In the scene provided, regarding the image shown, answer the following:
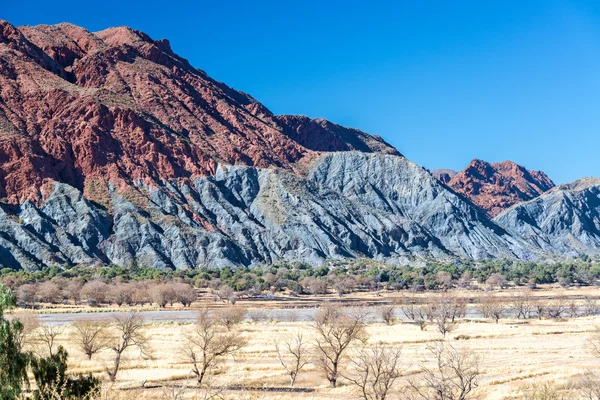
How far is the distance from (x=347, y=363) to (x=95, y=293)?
68.2 meters

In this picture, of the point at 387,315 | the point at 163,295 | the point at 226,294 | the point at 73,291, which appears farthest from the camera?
the point at 226,294

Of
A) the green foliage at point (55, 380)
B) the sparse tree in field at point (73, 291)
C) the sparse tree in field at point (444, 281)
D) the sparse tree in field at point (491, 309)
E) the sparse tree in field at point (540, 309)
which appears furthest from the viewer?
the sparse tree in field at point (444, 281)

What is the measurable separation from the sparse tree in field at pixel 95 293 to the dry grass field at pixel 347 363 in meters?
33.0

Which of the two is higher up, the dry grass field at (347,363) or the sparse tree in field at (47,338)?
the sparse tree in field at (47,338)

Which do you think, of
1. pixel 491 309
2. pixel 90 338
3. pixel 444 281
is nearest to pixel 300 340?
pixel 90 338

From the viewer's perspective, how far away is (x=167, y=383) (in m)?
42.9

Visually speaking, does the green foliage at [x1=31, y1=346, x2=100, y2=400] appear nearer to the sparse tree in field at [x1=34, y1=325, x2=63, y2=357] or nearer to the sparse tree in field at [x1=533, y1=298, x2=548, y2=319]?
the sparse tree in field at [x1=34, y1=325, x2=63, y2=357]

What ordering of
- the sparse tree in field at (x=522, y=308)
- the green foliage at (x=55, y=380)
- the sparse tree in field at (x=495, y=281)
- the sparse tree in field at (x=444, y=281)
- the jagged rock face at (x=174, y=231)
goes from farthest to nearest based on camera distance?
1. the jagged rock face at (x=174, y=231)
2. the sparse tree in field at (x=495, y=281)
3. the sparse tree in field at (x=444, y=281)
4. the sparse tree in field at (x=522, y=308)
5. the green foliage at (x=55, y=380)

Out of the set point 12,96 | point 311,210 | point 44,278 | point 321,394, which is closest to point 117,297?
point 44,278

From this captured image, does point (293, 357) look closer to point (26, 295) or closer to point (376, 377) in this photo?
point (376, 377)

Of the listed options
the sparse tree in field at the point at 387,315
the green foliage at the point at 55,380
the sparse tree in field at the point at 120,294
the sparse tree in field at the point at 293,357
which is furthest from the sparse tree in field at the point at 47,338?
the sparse tree in field at the point at 387,315

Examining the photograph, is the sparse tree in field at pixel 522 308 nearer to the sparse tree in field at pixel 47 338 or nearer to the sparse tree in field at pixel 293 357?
the sparse tree in field at pixel 293 357

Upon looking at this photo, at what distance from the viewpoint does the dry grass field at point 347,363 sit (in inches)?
1537

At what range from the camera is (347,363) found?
169ft
